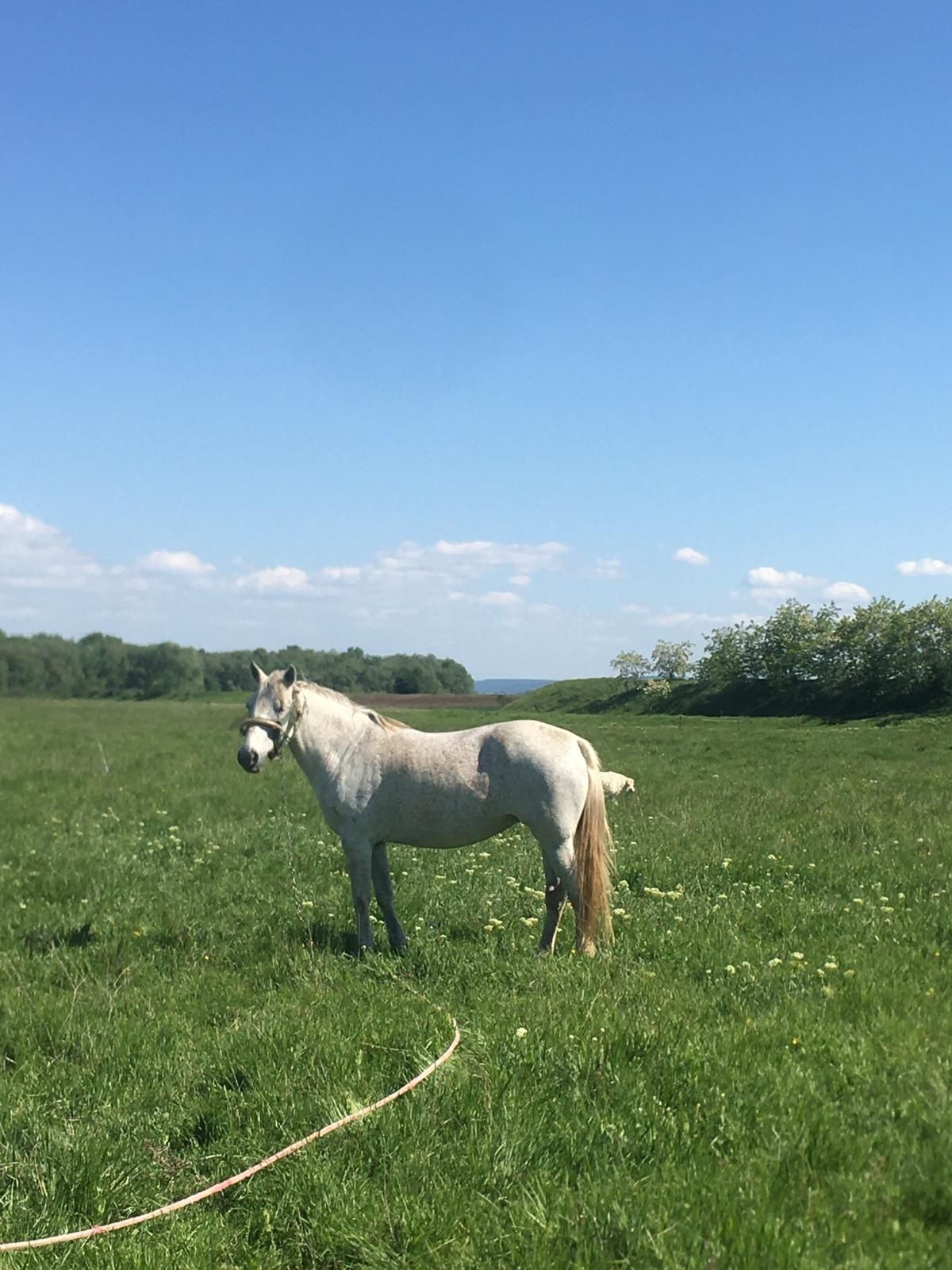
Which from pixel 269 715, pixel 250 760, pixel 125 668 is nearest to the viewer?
pixel 250 760

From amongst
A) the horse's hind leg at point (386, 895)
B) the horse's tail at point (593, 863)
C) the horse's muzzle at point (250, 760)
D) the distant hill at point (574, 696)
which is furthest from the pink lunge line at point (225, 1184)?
the distant hill at point (574, 696)

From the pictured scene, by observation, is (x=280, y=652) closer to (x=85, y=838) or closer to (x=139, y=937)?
(x=85, y=838)

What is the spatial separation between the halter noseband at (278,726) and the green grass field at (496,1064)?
172cm

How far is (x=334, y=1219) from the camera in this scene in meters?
3.85

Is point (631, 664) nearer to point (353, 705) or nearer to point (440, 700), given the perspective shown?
point (440, 700)

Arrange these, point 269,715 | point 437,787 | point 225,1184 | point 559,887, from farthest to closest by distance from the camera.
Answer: point 269,715, point 437,787, point 559,887, point 225,1184

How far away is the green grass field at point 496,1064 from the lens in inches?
147

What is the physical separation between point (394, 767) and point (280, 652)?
15949 mm

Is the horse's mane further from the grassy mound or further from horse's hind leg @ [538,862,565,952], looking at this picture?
the grassy mound

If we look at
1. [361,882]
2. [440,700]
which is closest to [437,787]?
[361,882]

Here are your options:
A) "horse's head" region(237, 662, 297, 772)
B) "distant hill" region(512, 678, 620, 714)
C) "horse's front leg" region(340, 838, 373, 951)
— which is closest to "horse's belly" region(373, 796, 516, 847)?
"horse's front leg" region(340, 838, 373, 951)

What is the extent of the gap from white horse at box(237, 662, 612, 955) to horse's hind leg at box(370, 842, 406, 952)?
0.01 meters

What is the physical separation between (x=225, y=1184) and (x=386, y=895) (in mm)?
4188

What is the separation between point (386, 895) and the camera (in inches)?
331
